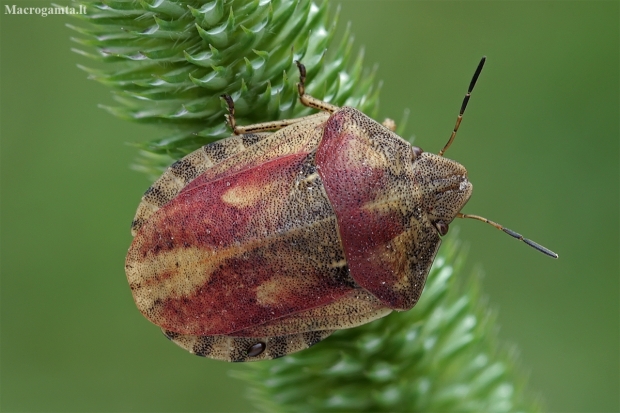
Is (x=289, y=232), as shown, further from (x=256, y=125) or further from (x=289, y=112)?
(x=289, y=112)

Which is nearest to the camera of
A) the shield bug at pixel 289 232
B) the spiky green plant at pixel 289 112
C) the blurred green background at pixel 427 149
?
the spiky green plant at pixel 289 112

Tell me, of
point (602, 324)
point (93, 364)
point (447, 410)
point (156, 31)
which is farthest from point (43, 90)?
→ point (602, 324)

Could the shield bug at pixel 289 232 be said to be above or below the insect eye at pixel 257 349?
above

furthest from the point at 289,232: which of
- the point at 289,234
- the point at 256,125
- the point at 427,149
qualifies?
the point at 427,149

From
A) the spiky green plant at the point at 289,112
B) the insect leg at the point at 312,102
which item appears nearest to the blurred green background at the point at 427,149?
the spiky green plant at the point at 289,112

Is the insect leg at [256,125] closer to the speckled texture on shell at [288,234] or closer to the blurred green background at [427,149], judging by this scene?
the speckled texture on shell at [288,234]

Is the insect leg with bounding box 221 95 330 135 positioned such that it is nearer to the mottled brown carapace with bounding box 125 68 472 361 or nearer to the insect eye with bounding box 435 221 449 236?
the mottled brown carapace with bounding box 125 68 472 361

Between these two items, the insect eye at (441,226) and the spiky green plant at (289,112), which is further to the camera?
the insect eye at (441,226)

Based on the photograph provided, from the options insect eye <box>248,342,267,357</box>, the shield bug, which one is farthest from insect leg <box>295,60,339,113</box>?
insect eye <box>248,342,267,357</box>
